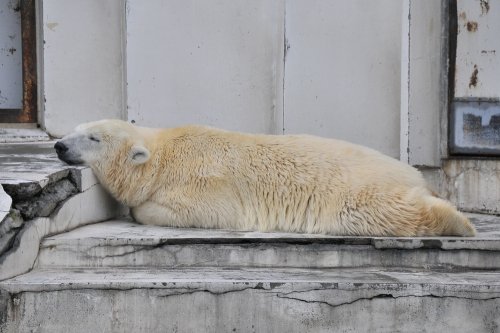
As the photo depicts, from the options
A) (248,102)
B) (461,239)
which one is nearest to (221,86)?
(248,102)

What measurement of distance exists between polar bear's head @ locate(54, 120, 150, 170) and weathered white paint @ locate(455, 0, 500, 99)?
1755mm

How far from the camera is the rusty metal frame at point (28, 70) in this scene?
5.53 meters

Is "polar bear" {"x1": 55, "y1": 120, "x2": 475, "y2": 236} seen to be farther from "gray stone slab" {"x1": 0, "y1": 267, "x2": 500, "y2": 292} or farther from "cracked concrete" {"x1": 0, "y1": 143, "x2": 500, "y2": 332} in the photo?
"gray stone slab" {"x1": 0, "y1": 267, "x2": 500, "y2": 292}

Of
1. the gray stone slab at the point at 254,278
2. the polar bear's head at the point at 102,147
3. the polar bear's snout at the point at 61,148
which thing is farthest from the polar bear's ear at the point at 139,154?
the gray stone slab at the point at 254,278

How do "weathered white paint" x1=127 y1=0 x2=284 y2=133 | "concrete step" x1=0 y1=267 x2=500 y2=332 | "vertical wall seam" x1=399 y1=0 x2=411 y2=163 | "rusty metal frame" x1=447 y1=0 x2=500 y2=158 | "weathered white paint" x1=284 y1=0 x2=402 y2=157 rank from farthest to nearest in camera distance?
"weathered white paint" x1=127 y1=0 x2=284 y2=133 < "weathered white paint" x1=284 y1=0 x2=402 y2=157 < "vertical wall seam" x1=399 y1=0 x2=411 y2=163 < "rusty metal frame" x1=447 y1=0 x2=500 y2=158 < "concrete step" x1=0 y1=267 x2=500 y2=332

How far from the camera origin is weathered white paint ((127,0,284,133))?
5117 millimetres

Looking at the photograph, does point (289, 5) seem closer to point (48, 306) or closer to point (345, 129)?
point (345, 129)

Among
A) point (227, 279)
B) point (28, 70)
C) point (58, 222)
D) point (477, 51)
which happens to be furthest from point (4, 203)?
point (477, 51)

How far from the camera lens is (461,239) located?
3.72 metres

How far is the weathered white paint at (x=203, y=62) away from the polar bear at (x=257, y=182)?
0.68 m

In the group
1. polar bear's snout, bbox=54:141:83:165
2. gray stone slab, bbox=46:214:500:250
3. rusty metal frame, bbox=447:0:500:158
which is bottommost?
gray stone slab, bbox=46:214:500:250

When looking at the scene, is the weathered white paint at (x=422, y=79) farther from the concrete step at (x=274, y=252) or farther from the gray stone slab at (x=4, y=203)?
the gray stone slab at (x=4, y=203)

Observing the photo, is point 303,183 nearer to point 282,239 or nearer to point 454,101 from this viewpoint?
point 282,239

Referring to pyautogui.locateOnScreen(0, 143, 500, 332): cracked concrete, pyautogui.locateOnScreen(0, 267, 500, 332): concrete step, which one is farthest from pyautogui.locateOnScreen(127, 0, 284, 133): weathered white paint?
pyautogui.locateOnScreen(0, 267, 500, 332): concrete step
